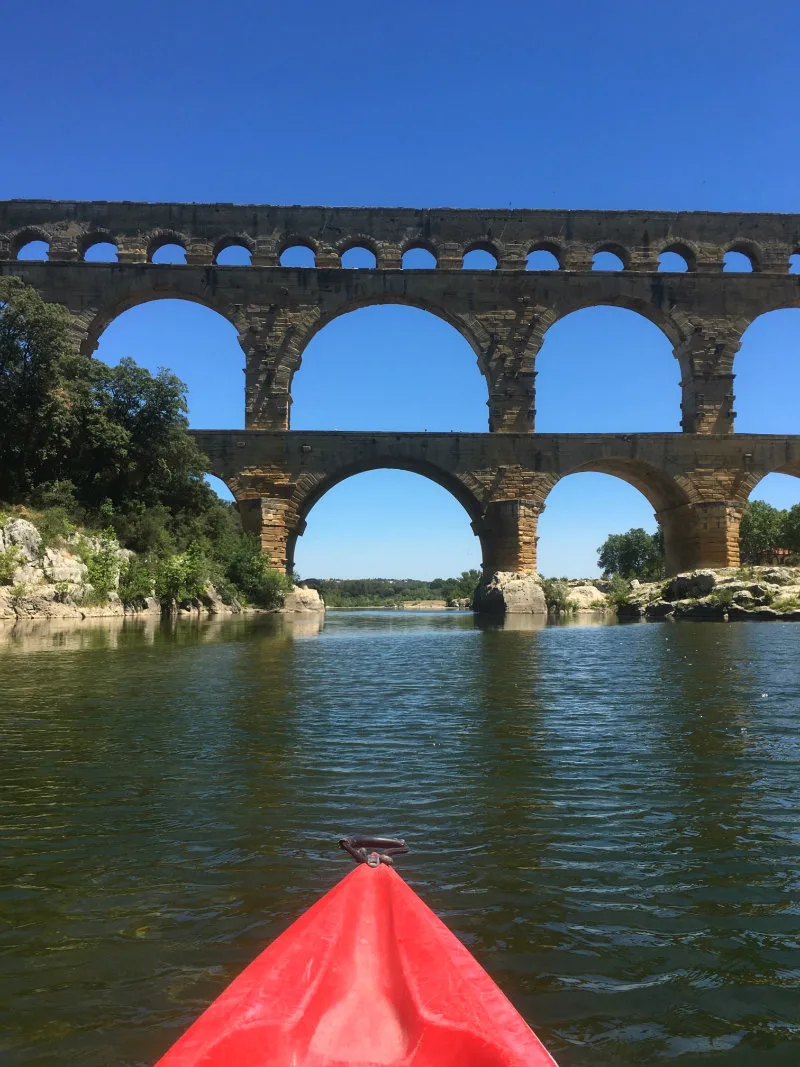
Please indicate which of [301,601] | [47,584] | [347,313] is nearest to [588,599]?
[301,601]

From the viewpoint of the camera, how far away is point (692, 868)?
284cm

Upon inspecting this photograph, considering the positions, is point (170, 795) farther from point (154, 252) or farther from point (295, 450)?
point (154, 252)

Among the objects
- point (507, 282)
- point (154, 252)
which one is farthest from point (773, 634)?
point (154, 252)

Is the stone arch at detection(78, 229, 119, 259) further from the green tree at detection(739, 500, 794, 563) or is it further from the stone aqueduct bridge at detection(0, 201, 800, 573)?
the green tree at detection(739, 500, 794, 563)

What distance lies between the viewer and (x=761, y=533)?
5253 centimetres

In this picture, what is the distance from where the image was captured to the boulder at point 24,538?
1575cm

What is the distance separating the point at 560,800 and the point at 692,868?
3.05ft

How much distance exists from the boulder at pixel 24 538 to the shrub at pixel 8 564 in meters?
0.20

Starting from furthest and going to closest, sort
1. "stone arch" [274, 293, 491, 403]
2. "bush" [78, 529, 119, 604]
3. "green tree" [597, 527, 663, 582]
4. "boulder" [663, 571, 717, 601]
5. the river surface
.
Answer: "green tree" [597, 527, 663, 582], "stone arch" [274, 293, 491, 403], "boulder" [663, 571, 717, 601], "bush" [78, 529, 119, 604], the river surface

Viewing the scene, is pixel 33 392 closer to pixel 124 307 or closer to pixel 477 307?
pixel 124 307

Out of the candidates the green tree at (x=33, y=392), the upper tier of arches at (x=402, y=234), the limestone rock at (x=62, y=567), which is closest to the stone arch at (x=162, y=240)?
the upper tier of arches at (x=402, y=234)

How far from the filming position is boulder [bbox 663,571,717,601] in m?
23.5

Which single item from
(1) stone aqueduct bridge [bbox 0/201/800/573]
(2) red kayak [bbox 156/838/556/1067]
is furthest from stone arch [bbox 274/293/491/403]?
(2) red kayak [bbox 156/838/556/1067]

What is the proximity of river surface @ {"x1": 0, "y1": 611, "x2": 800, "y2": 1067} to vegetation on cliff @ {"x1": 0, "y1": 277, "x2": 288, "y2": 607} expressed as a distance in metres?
13.1
